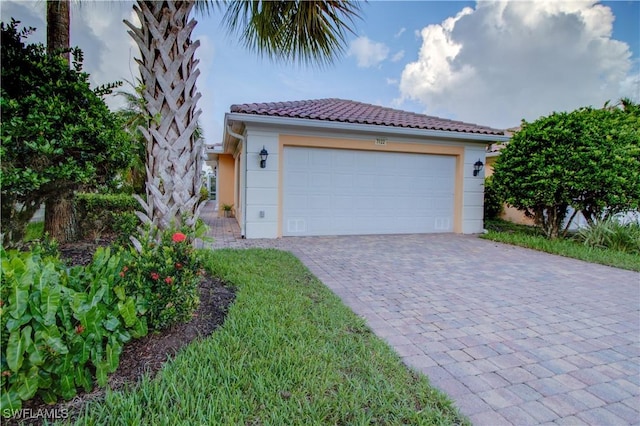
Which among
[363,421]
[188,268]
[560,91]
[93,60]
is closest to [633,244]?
[560,91]

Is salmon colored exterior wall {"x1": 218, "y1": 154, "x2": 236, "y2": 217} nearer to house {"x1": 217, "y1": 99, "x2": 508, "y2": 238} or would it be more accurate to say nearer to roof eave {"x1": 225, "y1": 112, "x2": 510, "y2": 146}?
house {"x1": 217, "y1": 99, "x2": 508, "y2": 238}

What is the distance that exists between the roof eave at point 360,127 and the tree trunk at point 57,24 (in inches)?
123

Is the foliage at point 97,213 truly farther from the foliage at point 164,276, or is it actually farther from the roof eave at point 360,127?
the foliage at point 164,276

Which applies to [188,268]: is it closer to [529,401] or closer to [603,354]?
[529,401]

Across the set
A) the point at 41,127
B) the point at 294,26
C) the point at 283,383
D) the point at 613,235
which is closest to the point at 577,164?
the point at 613,235

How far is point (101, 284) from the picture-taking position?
2365mm

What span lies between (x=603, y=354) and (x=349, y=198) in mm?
6647

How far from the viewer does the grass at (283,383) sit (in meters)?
1.79

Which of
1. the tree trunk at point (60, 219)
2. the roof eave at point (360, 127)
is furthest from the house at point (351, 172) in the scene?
the tree trunk at point (60, 219)

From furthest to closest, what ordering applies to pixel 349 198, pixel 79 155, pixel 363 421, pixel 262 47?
pixel 349 198, pixel 262 47, pixel 79 155, pixel 363 421

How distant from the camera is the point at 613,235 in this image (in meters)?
7.41

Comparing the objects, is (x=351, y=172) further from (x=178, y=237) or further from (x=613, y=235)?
(x=178, y=237)

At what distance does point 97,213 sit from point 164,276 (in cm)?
529

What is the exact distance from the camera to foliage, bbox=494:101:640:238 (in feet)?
23.4
